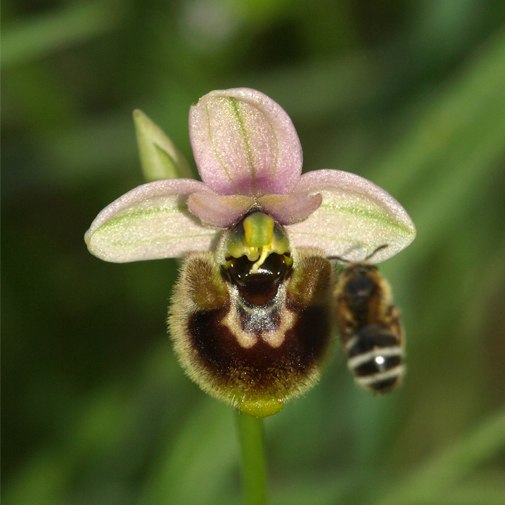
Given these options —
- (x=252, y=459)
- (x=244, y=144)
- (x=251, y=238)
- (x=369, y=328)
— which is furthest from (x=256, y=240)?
(x=252, y=459)

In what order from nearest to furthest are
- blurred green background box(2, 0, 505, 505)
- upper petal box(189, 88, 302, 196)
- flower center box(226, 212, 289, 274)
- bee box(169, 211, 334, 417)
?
1. bee box(169, 211, 334, 417)
2. upper petal box(189, 88, 302, 196)
3. flower center box(226, 212, 289, 274)
4. blurred green background box(2, 0, 505, 505)

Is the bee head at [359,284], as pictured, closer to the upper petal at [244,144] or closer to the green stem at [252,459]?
the upper petal at [244,144]

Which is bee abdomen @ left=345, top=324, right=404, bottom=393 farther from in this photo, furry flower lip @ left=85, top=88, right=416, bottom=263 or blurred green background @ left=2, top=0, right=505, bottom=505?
blurred green background @ left=2, top=0, right=505, bottom=505

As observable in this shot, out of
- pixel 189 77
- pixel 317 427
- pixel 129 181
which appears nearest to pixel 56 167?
pixel 129 181

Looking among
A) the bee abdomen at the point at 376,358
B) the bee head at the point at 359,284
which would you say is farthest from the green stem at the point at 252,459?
the bee head at the point at 359,284

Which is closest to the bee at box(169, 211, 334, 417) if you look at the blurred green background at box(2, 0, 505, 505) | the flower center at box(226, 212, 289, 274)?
the flower center at box(226, 212, 289, 274)

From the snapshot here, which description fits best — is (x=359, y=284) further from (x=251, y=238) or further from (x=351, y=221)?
(x=251, y=238)
